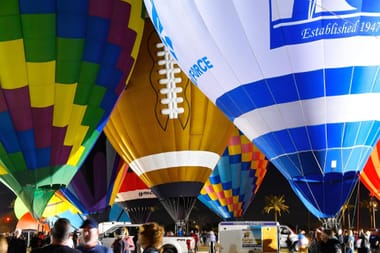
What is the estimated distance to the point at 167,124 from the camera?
12.8m

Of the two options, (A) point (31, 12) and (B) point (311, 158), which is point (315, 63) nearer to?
(B) point (311, 158)

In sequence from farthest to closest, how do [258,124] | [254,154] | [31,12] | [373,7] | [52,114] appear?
[254,154], [52,114], [31,12], [258,124], [373,7]

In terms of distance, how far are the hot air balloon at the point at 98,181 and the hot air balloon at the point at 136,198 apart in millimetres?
664

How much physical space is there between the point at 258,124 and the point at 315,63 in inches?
43.9

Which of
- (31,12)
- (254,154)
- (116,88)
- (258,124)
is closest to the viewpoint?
(258,124)

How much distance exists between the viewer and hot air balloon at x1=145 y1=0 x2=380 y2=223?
6.98 metres

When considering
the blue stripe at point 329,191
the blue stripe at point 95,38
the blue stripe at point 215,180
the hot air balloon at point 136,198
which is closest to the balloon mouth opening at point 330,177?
the blue stripe at point 329,191

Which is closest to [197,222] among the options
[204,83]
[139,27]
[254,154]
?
[254,154]

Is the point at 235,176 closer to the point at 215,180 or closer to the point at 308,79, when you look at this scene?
the point at 215,180

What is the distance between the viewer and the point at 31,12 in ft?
32.1

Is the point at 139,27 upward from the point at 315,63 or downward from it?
upward

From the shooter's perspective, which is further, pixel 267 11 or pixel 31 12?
pixel 31 12

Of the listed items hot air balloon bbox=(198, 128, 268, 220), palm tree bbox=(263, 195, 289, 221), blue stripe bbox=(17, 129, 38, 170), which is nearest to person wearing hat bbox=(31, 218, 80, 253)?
blue stripe bbox=(17, 129, 38, 170)

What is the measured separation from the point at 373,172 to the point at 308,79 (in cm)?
938
